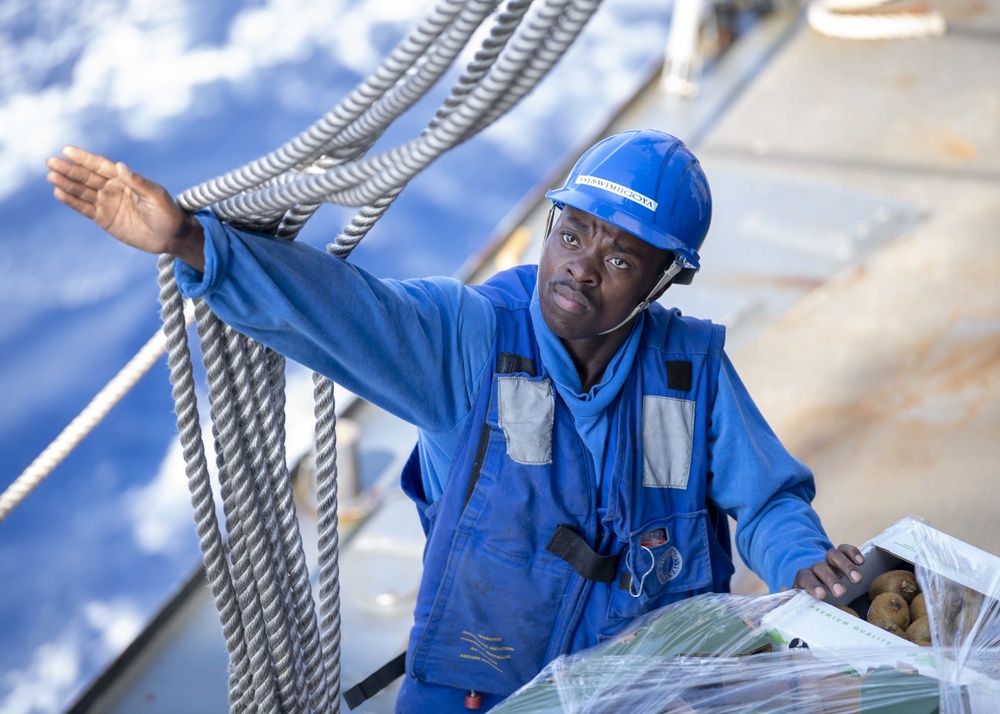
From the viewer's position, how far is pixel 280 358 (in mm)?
1681

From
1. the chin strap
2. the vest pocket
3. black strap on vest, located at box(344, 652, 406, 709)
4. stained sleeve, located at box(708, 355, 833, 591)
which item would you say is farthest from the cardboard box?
black strap on vest, located at box(344, 652, 406, 709)

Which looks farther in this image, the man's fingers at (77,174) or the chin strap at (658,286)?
the chin strap at (658,286)

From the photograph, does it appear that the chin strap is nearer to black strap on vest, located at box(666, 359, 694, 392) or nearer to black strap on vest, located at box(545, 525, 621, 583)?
black strap on vest, located at box(666, 359, 694, 392)

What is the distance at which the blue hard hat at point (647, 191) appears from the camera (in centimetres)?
161

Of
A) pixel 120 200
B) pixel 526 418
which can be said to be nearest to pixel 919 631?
pixel 526 418

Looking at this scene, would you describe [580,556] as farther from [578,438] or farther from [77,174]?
[77,174]

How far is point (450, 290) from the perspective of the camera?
1.65 metres

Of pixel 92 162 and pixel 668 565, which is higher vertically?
pixel 92 162

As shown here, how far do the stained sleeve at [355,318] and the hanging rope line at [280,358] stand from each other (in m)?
0.07

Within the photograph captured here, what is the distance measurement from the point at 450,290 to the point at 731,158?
3187 millimetres

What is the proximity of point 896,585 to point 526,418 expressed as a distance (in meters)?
0.58

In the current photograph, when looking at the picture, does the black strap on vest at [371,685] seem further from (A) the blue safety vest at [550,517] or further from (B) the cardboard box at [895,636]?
(B) the cardboard box at [895,636]

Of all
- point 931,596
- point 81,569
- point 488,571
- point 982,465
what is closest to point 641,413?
point 488,571

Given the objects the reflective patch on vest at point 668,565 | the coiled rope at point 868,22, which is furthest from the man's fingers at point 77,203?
the coiled rope at point 868,22
